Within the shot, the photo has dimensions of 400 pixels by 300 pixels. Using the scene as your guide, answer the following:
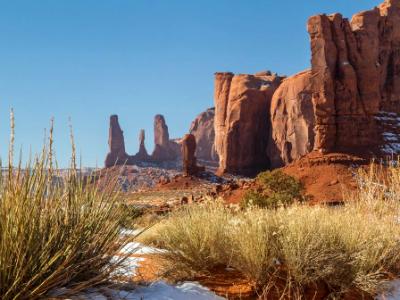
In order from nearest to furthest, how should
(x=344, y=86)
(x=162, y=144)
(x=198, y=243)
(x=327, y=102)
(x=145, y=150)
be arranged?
(x=198, y=243) < (x=327, y=102) < (x=344, y=86) < (x=145, y=150) < (x=162, y=144)

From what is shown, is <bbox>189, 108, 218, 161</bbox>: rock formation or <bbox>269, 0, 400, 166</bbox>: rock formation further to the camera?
<bbox>189, 108, 218, 161</bbox>: rock formation

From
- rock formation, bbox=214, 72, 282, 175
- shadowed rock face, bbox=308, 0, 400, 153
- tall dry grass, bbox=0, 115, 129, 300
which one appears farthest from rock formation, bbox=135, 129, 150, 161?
tall dry grass, bbox=0, 115, 129, 300

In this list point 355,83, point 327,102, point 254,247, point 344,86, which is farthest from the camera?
point 355,83

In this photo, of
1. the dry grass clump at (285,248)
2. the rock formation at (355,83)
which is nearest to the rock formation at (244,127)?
the rock formation at (355,83)

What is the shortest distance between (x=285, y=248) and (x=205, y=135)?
12441 centimetres

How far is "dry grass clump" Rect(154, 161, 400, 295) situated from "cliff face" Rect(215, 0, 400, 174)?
A: 100ft

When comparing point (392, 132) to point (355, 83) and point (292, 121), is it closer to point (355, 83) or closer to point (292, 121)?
point (355, 83)

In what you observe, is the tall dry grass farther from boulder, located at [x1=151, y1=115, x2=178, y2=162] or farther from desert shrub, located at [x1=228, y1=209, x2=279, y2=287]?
boulder, located at [x1=151, y1=115, x2=178, y2=162]

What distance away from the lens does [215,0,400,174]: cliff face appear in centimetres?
3778

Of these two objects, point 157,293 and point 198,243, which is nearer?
point 157,293

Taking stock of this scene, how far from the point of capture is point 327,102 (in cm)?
3753

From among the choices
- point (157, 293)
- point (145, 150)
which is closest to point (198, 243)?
point (157, 293)

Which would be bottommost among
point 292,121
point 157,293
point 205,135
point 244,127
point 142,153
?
point 157,293

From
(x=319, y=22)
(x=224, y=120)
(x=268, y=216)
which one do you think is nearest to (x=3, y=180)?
(x=268, y=216)
